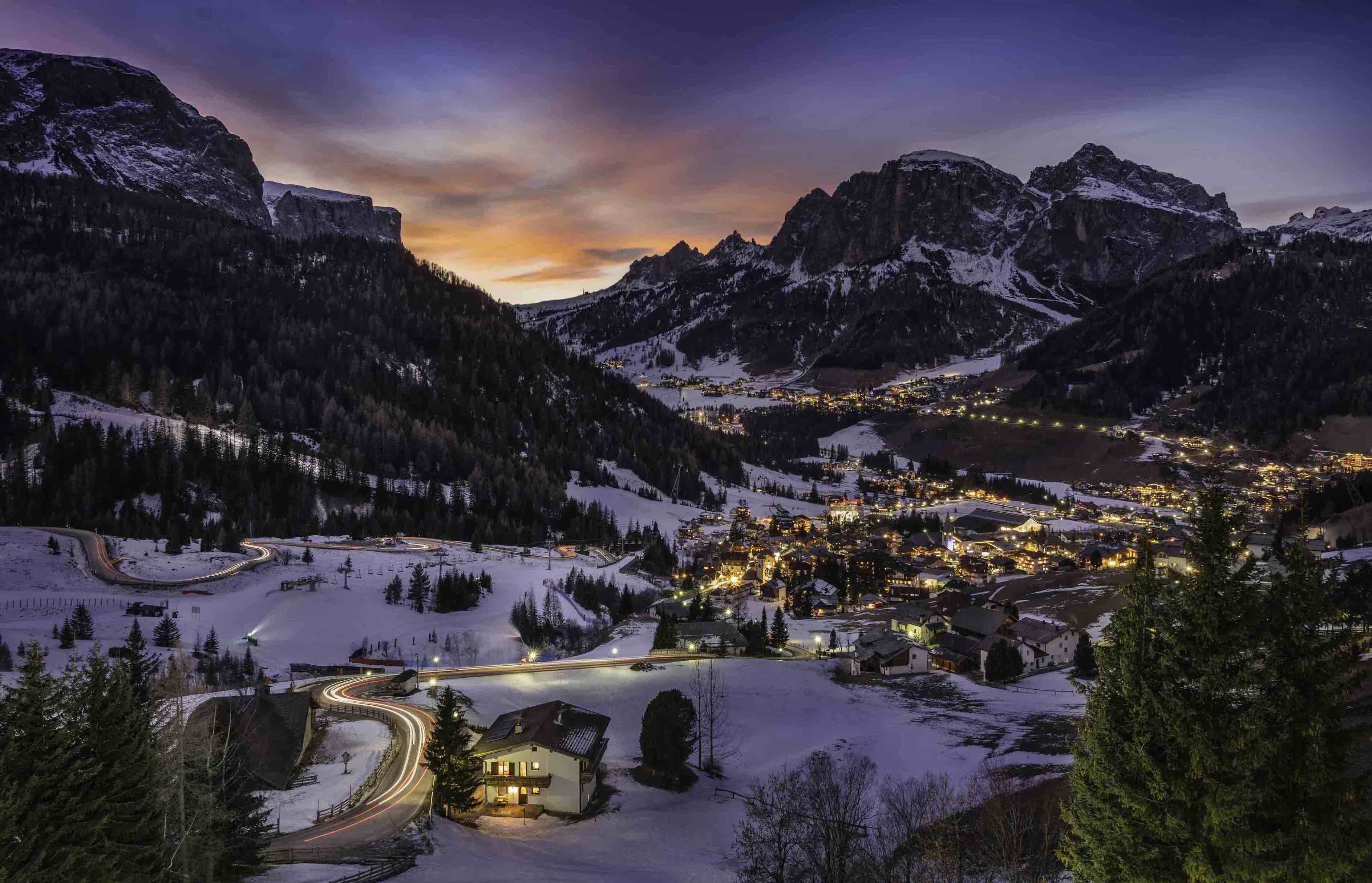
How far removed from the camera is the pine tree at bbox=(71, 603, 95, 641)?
54500mm

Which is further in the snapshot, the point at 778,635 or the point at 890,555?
the point at 890,555

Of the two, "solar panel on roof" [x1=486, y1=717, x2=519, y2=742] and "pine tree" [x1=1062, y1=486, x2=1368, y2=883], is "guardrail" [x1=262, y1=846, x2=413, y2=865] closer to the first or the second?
"solar panel on roof" [x1=486, y1=717, x2=519, y2=742]

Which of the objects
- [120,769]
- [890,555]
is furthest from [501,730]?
[890,555]

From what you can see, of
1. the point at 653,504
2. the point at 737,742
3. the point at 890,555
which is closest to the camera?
the point at 737,742

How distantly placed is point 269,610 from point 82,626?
15.8 meters

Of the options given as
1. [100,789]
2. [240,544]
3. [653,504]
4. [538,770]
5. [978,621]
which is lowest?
[978,621]

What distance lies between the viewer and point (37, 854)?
44.7 ft

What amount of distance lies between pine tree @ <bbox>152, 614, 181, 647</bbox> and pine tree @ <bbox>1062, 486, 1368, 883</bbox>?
60.9m

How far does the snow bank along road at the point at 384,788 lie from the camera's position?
1046 inches

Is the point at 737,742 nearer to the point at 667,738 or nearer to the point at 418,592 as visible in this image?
the point at 667,738

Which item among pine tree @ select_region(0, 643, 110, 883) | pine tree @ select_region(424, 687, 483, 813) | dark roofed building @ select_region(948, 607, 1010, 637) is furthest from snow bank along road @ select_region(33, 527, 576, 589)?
pine tree @ select_region(0, 643, 110, 883)

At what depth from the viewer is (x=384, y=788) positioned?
32.9 meters

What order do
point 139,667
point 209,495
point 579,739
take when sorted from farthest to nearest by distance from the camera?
1. point 209,495
2. point 579,739
3. point 139,667

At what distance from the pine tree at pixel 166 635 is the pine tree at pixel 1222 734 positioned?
60.9 metres
